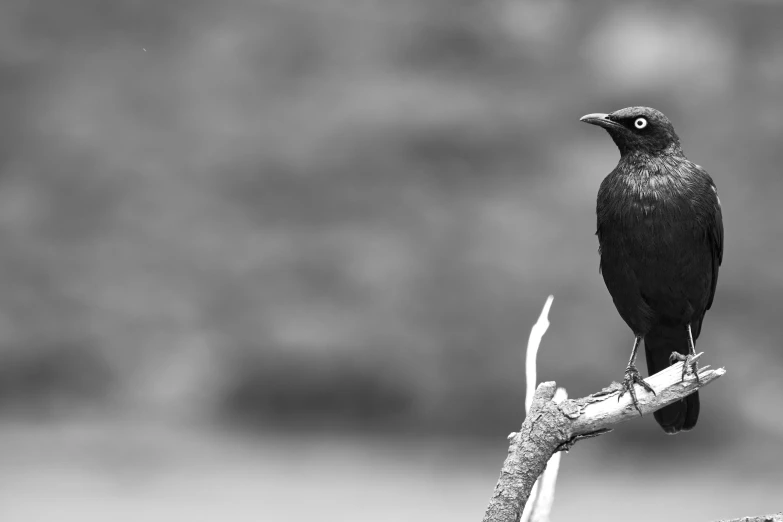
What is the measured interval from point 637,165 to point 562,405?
1.25m

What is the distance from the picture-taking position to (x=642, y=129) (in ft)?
12.2

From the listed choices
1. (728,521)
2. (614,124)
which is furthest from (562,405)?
(614,124)

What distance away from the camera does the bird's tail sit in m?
3.86

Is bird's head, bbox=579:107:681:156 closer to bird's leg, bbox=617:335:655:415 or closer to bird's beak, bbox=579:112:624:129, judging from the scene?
bird's beak, bbox=579:112:624:129

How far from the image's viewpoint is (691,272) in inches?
139

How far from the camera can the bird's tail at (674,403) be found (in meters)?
3.86

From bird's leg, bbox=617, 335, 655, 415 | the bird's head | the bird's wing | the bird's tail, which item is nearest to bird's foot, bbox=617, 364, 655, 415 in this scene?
bird's leg, bbox=617, 335, 655, 415

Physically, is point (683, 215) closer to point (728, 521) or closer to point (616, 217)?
point (616, 217)

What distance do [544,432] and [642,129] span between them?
1.57 meters

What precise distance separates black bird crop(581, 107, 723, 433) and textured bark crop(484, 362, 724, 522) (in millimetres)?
233

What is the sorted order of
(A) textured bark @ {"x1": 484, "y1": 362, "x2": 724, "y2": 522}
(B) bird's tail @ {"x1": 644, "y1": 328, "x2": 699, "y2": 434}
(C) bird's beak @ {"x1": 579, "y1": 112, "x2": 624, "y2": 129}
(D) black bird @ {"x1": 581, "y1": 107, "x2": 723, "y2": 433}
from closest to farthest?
(A) textured bark @ {"x1": 484, "y1": 362, "x2": 724, "y2": 522}
(D) black bird @ {"x1": 581, "y1": 107, "x2": 723, "y2": 433}
(C) bird's beak @ {"x1": 579, "y1": 112, "x2": 624, "y2": 129}
(B) bird's tail @ {"x1": 644, "y1": 328, "x2": 699, "y2": 434}

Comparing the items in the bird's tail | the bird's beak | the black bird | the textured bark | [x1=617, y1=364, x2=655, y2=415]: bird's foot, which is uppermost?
the bird's beak

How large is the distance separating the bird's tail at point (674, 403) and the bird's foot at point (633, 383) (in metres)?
0.49

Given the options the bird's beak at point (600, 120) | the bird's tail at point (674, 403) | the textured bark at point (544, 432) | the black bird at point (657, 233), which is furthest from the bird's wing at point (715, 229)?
the textured bark at point (544, 432)
